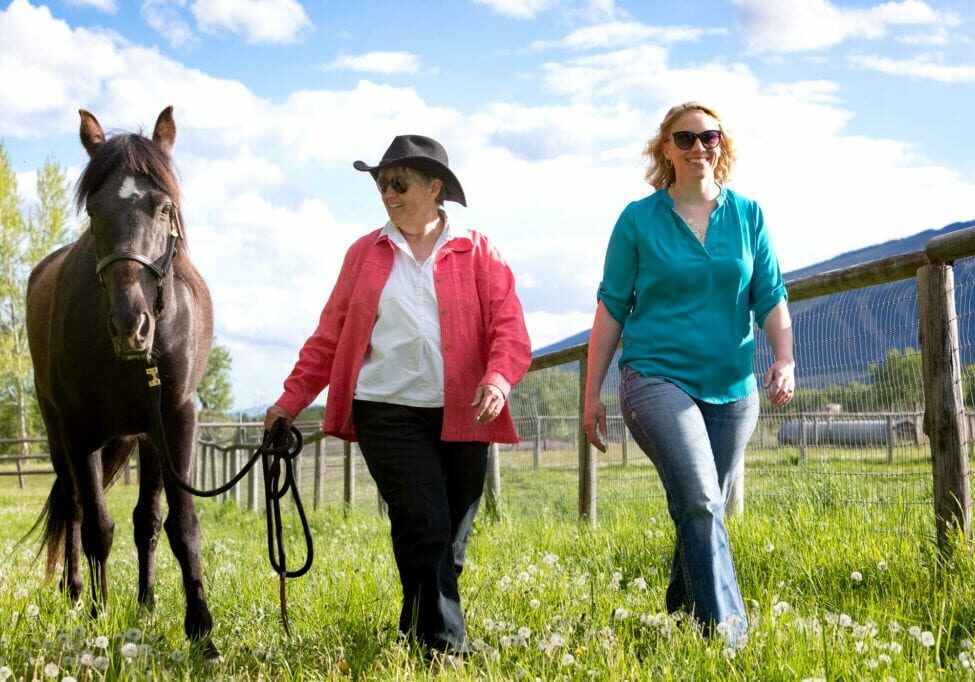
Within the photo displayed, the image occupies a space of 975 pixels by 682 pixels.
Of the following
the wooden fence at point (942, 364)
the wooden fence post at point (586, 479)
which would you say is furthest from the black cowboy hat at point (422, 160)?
the wooden fence post at point (586, 479)

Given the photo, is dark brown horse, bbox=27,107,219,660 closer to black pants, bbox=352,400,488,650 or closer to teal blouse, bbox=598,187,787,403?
black pants, bbox=352,400,488,650

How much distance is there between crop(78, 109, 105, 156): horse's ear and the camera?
5.02m

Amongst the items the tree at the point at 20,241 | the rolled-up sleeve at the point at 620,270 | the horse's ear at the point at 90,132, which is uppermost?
the tree at the point at 20,241

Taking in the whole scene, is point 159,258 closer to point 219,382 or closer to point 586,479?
point 586,479

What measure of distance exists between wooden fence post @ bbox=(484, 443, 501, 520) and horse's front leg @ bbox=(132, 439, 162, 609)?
131 inches

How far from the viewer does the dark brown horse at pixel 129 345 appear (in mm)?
4313

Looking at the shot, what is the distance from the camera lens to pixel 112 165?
14.9ft

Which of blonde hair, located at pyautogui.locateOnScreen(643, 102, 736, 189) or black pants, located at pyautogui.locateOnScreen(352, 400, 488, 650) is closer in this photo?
black pants, located at pyautogui.locateOnScreen(352, 400, 488, 650)

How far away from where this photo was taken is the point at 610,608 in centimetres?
414

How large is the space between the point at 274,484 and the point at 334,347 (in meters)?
0.61

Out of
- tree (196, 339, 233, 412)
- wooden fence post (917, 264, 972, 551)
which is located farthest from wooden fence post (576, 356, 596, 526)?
tree (196, 339, 233, 412)

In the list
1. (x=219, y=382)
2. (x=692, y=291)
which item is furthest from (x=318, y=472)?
(x=219, y=382)

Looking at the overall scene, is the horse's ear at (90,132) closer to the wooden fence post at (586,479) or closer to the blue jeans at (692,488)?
the blue jeans at (692,488)

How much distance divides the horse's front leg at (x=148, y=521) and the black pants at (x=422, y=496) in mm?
1978
